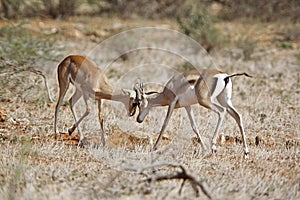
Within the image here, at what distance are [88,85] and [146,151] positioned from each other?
166 cm

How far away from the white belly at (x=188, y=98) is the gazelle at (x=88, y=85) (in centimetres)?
66

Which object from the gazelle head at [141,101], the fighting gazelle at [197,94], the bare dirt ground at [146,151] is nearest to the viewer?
the bare dirt ground at [146,151]

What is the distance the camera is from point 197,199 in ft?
17.1

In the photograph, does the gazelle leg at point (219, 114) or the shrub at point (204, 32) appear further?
the shrub at point (204, 32)

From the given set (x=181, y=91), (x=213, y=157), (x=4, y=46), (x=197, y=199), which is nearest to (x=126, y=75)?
(x=4, y=46)

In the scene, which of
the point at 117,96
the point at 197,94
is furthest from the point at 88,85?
the point at 197,94

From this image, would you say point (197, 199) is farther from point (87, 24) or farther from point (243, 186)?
point (87, 24)

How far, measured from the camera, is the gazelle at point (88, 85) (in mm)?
8461

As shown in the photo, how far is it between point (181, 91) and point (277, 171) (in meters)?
2.16

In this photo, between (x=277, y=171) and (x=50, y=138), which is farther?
(x=50, y=138)

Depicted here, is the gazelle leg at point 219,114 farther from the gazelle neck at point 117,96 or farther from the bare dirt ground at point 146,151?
the gazelle neck at point 117,96

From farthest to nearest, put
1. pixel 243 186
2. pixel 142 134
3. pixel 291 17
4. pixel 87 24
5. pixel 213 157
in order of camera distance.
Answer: pixel 291 17 < pixel 87 24 < pixel 142 134 < pixel 213 157 < pixel 243 186

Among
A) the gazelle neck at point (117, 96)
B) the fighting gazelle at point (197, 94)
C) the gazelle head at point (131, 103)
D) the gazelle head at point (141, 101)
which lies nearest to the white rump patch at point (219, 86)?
the fighting gazelle at point (197, 94)

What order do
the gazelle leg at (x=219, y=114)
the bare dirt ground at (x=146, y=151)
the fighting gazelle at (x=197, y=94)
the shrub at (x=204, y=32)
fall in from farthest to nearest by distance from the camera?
the shrub at (x=204, y=32)
the fighting gazelle at (x=197, y=94)
the gazelle leg at (x=219, y=114)
the bare dirt ground at (x=146, y=151)
